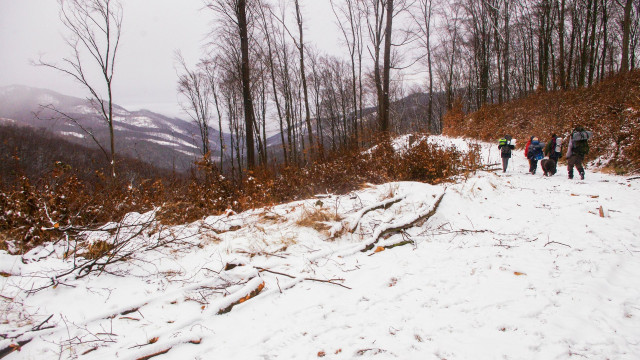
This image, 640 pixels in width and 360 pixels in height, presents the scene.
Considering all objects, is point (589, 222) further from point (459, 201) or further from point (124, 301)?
point (124, 301)

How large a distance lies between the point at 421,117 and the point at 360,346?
57884 mm

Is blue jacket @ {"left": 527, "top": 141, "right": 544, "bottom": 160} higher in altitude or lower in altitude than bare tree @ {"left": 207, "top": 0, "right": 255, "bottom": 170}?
lower

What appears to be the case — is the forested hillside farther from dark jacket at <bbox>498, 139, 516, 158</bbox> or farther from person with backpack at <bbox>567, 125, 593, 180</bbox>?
dark jacket at <bbox>498, 139, 516, 158</bbox>

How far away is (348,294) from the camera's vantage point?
244cm

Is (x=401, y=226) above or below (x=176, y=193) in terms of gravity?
below

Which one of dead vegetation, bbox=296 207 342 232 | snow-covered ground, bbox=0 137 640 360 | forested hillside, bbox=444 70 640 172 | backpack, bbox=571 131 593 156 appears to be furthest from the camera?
forested hillside, bbox=444 70 640 172

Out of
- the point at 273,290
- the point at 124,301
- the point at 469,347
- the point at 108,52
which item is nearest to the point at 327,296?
the point at 273,290

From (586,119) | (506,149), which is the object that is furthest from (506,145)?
(586,119)

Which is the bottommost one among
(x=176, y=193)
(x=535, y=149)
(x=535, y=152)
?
(x=176, y=193)

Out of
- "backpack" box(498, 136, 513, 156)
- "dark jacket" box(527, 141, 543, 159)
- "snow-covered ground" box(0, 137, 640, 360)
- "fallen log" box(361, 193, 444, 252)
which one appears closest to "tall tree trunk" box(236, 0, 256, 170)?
"snow-covered ground" box(0, 137, 640, 360)

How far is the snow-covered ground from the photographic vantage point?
1774 millimetres

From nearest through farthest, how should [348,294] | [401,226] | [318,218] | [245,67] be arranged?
1. [348,294]
2. [401,226]
3. [318,218]
4. [245,67]

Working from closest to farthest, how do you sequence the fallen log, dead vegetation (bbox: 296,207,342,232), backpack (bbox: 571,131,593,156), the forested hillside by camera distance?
the fallen log → dead vegetation (bbox: 296,207,342,232) → backpack (bbox: 571,131,593,156) → the forested hillside

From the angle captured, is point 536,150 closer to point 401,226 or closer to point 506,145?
point 506,145
